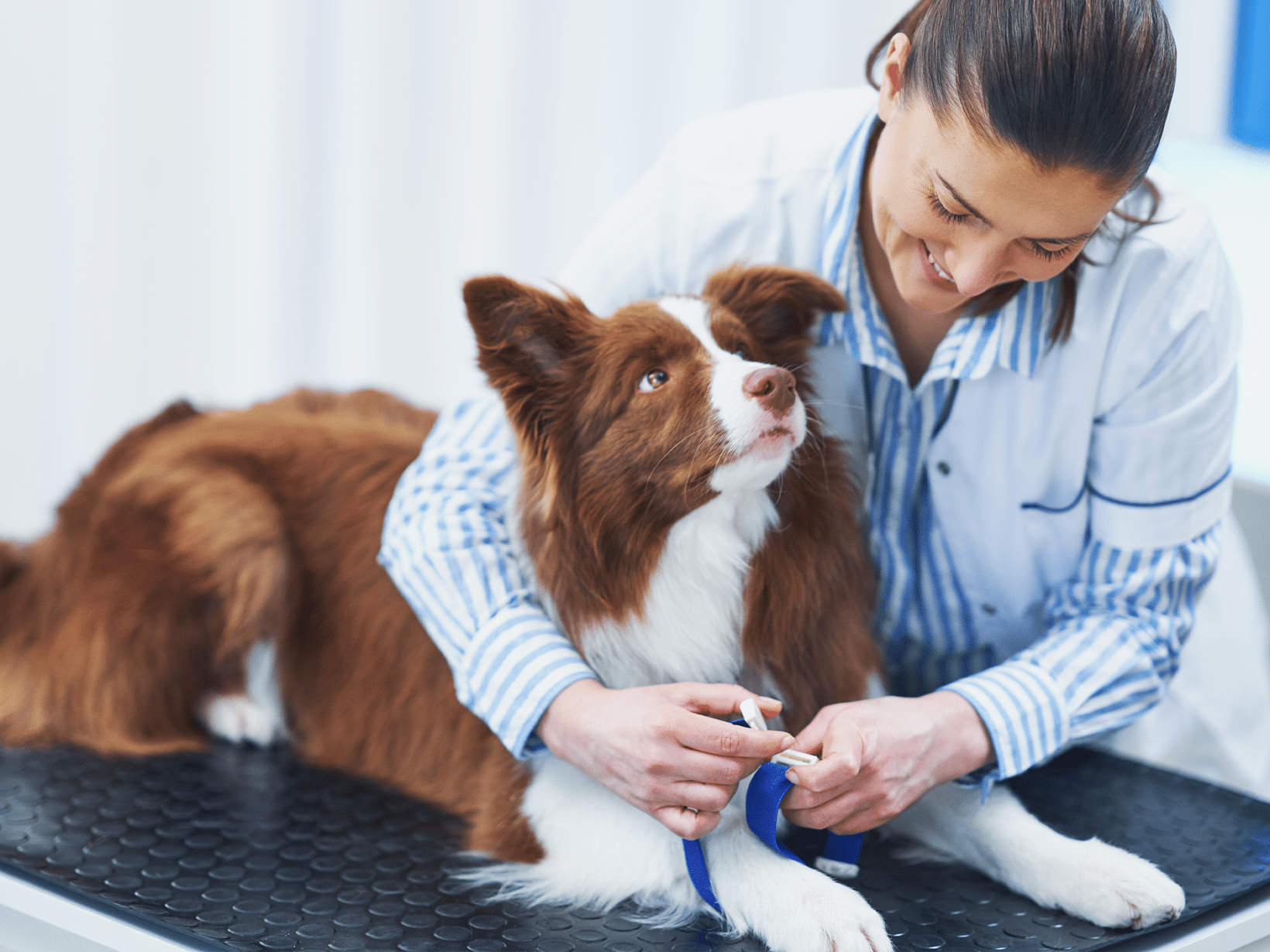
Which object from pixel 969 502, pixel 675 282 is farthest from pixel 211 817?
pixel 969 502

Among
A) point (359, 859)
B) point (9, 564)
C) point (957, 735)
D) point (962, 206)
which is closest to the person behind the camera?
point (962, 206)

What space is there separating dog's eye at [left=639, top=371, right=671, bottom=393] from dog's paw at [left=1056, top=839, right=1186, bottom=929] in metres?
0.72

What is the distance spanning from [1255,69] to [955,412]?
7.11ft

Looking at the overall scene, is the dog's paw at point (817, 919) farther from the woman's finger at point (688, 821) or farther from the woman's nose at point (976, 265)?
the woman's nose at point (976, 265)

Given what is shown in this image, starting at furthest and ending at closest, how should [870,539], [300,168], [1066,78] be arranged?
[300,168] < [870,539] < [1066,78]

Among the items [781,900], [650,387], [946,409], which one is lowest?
[781,900]

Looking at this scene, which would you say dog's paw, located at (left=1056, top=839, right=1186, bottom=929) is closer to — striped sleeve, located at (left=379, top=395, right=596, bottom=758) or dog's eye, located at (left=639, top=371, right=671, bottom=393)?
striped sleeve, located at (left=379, top=395, right=596, bottom=758)

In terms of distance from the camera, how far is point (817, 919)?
1148 millimetres

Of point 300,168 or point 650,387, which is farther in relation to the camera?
point 300,168

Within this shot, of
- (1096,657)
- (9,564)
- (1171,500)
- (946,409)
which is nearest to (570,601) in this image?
(946,409)

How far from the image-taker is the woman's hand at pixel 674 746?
3.79ft

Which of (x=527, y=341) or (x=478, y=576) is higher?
(x=527, y=341)

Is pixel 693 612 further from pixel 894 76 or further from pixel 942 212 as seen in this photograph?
pixel 894 76

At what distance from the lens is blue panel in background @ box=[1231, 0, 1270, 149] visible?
303cm
